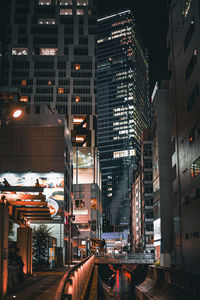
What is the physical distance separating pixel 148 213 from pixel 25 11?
335ft

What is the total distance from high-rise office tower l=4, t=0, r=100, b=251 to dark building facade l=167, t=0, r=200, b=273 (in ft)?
348

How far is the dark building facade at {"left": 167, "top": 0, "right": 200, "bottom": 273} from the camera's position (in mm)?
41062

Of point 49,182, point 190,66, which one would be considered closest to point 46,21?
point 49,182

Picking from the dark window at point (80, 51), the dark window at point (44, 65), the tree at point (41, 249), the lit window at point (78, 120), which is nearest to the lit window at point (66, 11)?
the dark window at point (80, 51)

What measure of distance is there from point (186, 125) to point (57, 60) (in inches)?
4974

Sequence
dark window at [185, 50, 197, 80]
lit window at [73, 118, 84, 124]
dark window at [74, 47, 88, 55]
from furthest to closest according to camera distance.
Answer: dark window at [74, 47, 88, 55] → lit window at [73, 118, 84, 124] → dark window at [185, 50, 197, 80]

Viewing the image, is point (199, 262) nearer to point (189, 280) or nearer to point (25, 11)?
point (189, 280)

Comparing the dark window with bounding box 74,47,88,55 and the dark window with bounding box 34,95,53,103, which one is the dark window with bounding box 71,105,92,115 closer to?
the dark window with bounding box 34,95,53,103

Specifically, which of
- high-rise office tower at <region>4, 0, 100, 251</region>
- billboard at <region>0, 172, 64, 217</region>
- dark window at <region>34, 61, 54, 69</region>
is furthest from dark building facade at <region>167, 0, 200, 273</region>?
dark window at <region>34, 61, 54, 69</region>

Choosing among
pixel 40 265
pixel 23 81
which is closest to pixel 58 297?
pixel 40 265

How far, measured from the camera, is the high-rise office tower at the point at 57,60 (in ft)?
531

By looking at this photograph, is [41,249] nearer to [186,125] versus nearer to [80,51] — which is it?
[186,125]

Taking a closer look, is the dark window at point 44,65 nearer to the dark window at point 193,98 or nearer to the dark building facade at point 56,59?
the dark building facade at point 56,59

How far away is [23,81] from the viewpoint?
533 ft
